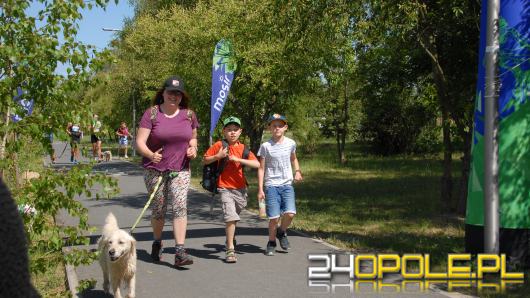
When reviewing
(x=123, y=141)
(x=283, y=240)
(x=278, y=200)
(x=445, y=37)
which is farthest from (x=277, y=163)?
(x=123, y=141)

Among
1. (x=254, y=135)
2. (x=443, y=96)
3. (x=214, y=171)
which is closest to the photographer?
(x=214, y=171)

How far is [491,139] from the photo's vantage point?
629cm

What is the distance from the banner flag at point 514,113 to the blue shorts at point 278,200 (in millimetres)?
2488

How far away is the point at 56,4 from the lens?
4.85 m

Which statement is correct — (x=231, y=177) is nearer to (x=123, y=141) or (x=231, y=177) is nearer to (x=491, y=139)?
(x=491, y=139)

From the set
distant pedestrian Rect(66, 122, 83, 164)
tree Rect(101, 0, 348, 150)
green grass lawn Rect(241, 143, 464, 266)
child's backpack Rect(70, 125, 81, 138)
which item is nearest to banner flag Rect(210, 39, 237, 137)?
tree Rect(101, 0, 348, 150)

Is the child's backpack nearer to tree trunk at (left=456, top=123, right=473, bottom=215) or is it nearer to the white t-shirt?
the white t-shirt

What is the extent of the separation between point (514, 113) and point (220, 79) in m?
7.49

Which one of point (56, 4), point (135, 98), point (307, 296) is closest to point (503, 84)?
point (307, 296)

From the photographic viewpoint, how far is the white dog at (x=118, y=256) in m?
5.50

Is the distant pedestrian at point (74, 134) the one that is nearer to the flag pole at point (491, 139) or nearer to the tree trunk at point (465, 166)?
the flag pole at point (491, 139)

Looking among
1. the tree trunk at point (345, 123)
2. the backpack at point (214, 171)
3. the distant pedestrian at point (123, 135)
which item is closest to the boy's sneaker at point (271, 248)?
the backpack at point (214, 171)

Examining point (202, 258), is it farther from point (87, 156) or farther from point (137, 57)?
point (137, 57)

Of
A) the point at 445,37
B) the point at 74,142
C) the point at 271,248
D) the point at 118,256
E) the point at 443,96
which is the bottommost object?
the point at 271,248
